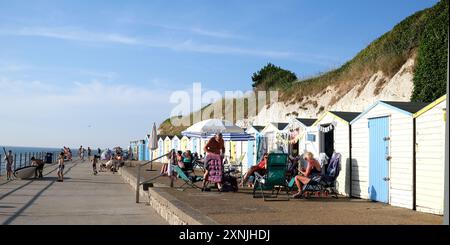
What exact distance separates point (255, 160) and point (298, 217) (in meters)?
10.4

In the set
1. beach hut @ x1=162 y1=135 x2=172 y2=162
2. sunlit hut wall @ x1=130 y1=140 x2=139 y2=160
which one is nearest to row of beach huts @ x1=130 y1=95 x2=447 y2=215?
beach hut @ x1=162 y1=135 x2=172 y2=162

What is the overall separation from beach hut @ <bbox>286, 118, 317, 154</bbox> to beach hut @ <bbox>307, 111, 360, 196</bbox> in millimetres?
170

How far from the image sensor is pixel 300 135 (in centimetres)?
1541

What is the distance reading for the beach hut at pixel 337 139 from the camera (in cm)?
1268

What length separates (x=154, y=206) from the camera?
40.8ft

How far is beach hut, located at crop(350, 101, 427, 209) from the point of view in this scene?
10.3 meters

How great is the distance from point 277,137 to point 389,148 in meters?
6.53

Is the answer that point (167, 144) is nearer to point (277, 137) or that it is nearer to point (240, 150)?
point (240, 150)

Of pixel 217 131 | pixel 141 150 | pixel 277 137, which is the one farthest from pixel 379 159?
pixel 141 150

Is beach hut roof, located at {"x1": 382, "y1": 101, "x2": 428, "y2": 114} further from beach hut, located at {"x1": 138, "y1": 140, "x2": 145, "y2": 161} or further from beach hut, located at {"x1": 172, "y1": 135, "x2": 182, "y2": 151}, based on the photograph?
beach hut, located at {"x1": 138, "y1": 140, "x2": 145, "y2": 161}

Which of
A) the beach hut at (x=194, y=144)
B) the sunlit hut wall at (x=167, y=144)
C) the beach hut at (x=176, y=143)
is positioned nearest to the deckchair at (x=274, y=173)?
the beach hut at (x=194, y=144)

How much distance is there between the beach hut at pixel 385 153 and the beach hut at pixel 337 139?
0.24 metres
